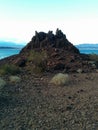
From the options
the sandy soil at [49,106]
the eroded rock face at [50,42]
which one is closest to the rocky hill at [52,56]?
the eroded rock face at [50,42]

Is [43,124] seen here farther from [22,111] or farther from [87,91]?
[87,91]

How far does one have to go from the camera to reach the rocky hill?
101ft

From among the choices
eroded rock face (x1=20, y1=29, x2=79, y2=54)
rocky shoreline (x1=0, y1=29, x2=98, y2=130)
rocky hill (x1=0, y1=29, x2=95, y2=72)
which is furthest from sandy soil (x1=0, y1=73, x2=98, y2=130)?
eroded rock face (x1=20, y1=29, x2=79, y2=54)

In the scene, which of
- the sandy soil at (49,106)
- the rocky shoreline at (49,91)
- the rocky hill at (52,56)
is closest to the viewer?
the sandy soil at (49,106)

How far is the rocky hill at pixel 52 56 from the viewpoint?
101ft

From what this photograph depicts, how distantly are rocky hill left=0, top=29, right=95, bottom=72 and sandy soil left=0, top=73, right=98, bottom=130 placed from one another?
19.7 ft

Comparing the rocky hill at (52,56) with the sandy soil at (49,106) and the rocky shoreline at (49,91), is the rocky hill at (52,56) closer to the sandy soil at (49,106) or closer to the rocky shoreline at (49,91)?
the rocky shoreline at (49,91)

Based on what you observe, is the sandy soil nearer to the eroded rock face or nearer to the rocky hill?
the rocky hill

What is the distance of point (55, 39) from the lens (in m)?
37.5

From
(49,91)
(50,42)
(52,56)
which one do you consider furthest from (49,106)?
(50,42)

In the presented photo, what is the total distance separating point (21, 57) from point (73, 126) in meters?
20.8

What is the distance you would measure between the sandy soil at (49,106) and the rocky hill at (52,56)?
6.01m

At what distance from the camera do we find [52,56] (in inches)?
1303

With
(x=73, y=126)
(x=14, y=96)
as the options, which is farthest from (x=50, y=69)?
(x=73, y=126)
